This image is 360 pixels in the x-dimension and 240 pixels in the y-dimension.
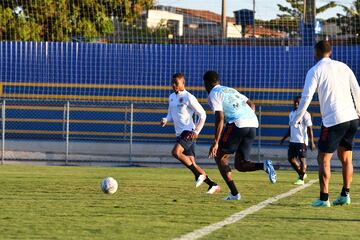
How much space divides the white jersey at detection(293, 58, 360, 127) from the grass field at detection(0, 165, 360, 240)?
1132 millimetres

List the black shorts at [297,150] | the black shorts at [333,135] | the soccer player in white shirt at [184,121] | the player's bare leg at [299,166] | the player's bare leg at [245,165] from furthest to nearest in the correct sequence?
the black shorts at [297,150], the player's bare leg at [299,166], the soccer player in white shirt at [184,121], the player's bare leg at [245,165], the black shorts at [333,135]

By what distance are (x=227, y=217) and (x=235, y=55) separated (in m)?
23.7

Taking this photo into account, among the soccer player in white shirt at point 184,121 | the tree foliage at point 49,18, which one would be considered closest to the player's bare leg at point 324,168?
the soccer player in white shirt at point 184,121

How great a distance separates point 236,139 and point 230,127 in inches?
8.0

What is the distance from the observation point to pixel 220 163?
1323cm

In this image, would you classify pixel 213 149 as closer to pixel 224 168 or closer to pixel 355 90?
pixel 224 168

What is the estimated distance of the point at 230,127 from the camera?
44.5 feet

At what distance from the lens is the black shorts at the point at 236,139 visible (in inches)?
527

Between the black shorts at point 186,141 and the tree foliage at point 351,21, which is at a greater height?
the tree foliage at point 351,21

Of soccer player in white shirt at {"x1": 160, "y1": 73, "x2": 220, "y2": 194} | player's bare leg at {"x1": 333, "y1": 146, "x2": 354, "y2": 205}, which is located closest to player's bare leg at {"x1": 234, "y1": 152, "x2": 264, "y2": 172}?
soccer player in white shirt at {"x1": 160, "y1": 73, "x2": 220, "y2": 194}

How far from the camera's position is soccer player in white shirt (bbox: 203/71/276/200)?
1302 cm

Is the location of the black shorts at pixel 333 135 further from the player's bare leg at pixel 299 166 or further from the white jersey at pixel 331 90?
the player's bare leg at pixel 299 166

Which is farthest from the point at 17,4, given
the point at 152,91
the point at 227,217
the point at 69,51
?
the point at 227,217

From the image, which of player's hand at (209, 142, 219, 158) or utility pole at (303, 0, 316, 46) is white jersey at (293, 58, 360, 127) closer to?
player's hand at (209, 142, 219, 158)
